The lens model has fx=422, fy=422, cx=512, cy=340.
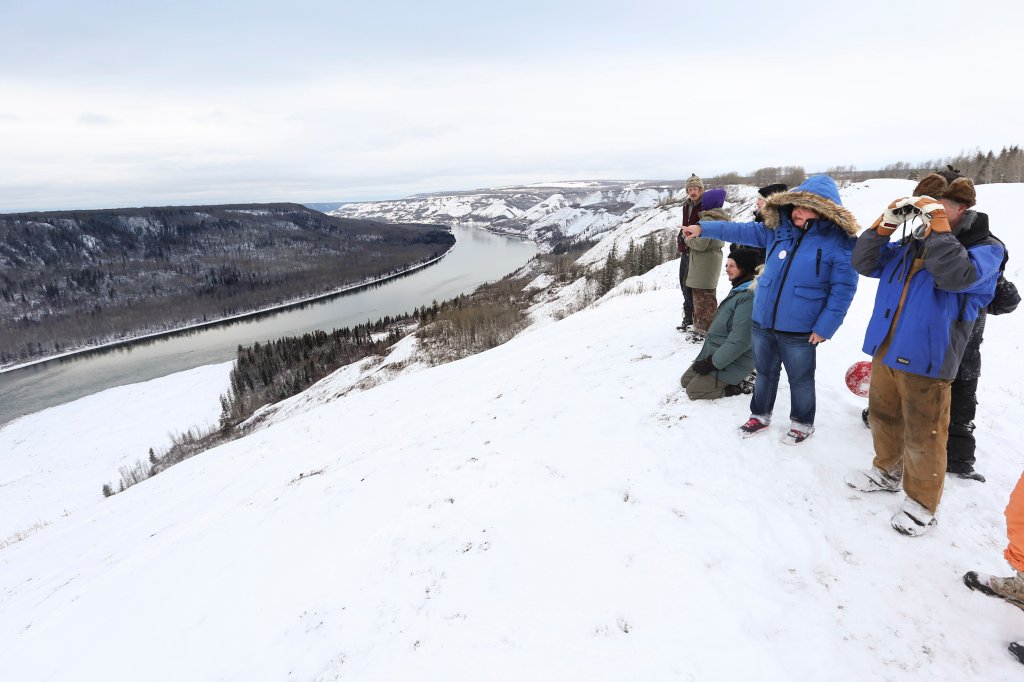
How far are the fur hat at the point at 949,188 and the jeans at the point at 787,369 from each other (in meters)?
1.58

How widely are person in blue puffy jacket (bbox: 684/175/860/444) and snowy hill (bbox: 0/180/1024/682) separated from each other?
0.93m

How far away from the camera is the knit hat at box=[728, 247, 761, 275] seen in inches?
227

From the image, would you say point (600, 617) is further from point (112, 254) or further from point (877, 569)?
point (112, 254)

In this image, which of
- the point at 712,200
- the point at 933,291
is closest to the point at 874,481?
the point at 933,291

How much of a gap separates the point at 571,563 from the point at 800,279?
3641mm

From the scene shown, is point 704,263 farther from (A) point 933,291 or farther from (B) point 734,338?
(A) point 933,291

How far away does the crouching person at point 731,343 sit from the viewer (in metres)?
5.75

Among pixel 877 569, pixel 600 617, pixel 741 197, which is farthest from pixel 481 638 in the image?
pixel 741 197

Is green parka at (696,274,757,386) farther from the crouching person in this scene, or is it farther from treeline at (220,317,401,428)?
treeline at (220,317,401,428)

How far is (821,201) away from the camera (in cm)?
418

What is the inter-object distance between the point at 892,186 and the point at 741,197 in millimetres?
71289

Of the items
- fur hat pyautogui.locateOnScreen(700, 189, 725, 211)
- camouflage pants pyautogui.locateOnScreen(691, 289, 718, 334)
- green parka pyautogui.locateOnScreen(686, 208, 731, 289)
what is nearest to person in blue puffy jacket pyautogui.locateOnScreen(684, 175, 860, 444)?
fur hat pyautogui.locateOnScreen(700, 189, 725, 211)

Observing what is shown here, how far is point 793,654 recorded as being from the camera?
290cm

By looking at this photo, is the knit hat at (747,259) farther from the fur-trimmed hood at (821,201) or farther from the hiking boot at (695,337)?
the hiking boot at (695,337)
